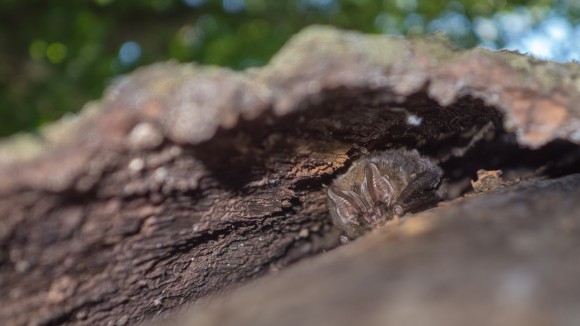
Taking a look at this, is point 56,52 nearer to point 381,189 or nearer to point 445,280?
point 381,189

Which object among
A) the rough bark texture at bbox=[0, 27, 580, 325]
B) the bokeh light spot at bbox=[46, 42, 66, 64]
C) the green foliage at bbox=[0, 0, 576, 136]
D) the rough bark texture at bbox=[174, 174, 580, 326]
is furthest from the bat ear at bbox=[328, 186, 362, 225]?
the bokeh light spot at bbox=[46, 42, 66, 64]

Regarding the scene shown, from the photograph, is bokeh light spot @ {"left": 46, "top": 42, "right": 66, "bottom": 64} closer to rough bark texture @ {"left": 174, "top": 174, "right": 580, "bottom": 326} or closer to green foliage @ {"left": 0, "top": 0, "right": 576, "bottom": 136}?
green foliage @ {"left": 0, "top": 0, "right": 576, "bottom": 136}

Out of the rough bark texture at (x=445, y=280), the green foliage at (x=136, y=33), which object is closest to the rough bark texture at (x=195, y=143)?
the rough bark texture at (x=445, y=280)

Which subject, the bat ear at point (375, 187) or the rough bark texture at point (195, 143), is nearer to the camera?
the rough bark texture at point (195, 143)

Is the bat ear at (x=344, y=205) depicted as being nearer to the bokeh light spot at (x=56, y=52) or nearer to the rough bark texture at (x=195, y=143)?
the rough bark texture at (x=195, y=143)

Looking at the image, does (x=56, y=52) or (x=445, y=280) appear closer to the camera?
(x=445, y=280)

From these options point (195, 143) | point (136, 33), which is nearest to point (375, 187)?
point (195, 143)
